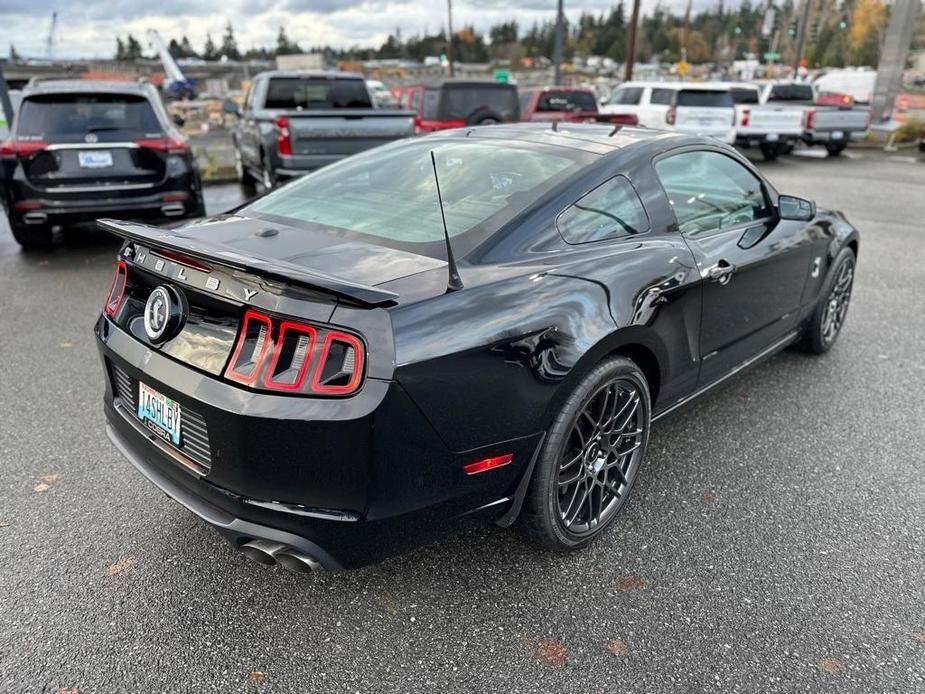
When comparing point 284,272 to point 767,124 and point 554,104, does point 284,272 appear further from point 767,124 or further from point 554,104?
point 767,124

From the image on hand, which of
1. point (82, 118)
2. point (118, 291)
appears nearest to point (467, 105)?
point (82, 118)

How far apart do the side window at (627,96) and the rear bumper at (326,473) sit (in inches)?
633

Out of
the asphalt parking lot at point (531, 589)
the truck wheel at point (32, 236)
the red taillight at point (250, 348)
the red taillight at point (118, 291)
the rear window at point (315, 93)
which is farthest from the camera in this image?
the rear window at point (315, 93)

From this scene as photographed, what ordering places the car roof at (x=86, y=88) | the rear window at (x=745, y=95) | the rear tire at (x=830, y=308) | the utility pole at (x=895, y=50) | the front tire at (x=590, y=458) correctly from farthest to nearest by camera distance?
the utility pole at (x=895, y=50)
the rear window at (x=745, y=95)
the car roof at (x=86, y=88)
the rear tire at (x=830, y=308)
the front tire at (x=590, y=458)

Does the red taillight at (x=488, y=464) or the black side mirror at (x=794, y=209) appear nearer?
the red taillight at (x=488, y=464)

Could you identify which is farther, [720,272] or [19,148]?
[19,148]

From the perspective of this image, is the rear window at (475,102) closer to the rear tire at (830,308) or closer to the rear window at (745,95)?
the rear tire at (830,308)

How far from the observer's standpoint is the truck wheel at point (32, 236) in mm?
6941

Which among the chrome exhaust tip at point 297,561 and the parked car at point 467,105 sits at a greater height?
the parked car at point 467,105

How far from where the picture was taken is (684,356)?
302 centimetres

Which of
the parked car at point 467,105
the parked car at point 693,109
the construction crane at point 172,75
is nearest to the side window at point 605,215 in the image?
the parked car at point 467,105

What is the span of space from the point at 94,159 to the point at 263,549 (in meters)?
5.88

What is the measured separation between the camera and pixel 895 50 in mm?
19828

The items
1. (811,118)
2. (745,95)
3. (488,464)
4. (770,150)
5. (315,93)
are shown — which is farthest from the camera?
(745,95)
